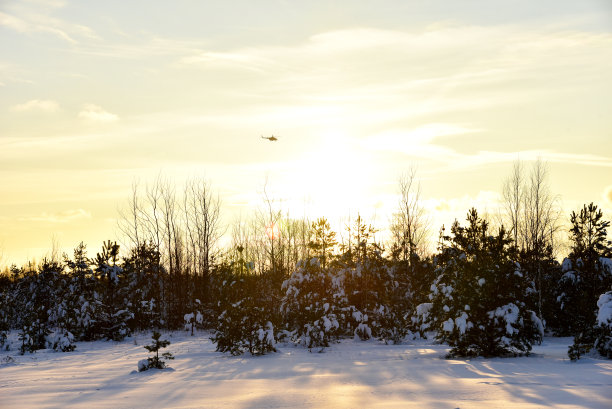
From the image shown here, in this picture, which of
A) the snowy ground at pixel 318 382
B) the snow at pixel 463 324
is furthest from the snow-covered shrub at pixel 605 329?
the snow at pixel 463 324

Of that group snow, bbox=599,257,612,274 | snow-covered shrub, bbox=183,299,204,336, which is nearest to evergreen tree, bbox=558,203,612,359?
snow, bbox=599,257,612,274

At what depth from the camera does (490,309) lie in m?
14.5

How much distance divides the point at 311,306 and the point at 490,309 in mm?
7141

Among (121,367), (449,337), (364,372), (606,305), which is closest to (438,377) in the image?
(364,372)

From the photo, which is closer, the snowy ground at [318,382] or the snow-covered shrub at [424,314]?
the snowy ground at [318,382]

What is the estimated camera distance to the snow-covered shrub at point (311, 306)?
18.6 m

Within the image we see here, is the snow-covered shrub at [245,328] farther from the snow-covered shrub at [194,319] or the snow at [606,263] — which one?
the snow at [606,263]

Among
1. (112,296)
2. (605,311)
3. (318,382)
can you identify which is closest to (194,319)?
(112,296)

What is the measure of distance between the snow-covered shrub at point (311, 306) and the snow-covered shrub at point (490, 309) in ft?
15.2

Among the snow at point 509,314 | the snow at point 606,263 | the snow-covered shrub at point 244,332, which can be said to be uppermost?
the snow at point 606,263

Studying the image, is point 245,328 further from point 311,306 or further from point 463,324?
point 463,324

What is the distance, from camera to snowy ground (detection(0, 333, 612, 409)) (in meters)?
8.99

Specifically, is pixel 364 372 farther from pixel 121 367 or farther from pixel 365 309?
pixel 365 309

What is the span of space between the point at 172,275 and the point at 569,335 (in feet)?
70.1
